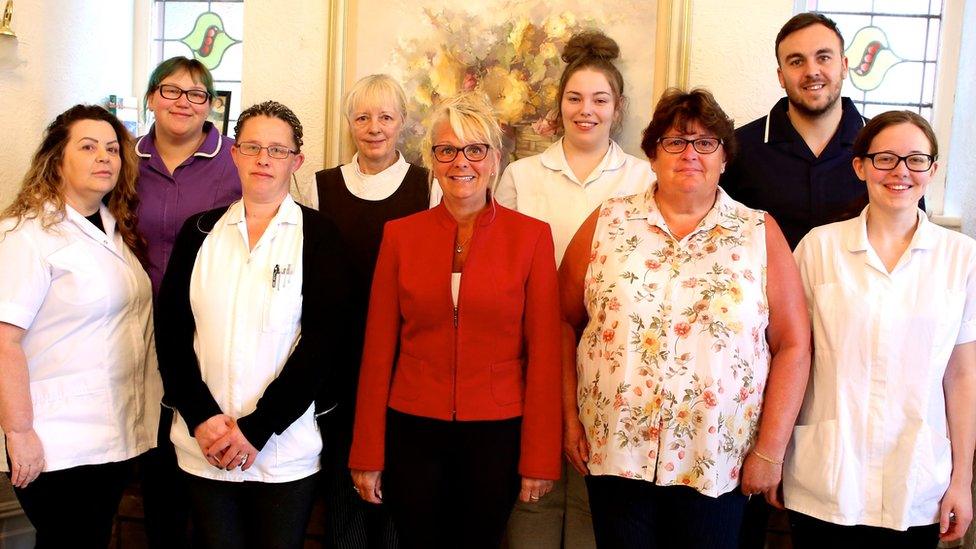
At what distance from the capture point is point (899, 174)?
1.90 m

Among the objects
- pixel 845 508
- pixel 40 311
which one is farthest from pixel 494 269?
pixel 40 311

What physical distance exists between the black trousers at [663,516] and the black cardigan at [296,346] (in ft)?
2.55

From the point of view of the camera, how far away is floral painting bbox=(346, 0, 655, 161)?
305 cm

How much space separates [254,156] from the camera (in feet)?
6.79

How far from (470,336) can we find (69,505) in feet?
3.91

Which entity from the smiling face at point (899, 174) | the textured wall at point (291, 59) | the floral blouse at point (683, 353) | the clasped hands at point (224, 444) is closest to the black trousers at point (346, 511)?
the clasped hands at point (224, 444)

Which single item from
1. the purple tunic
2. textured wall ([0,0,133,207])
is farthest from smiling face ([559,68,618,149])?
textured wall ([0,0,133,207])

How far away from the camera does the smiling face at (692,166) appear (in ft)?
6.23

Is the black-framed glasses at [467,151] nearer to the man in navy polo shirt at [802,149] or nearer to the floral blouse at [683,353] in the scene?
the floral blouse at [683,353]

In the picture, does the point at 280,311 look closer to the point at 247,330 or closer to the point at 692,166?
the point at 247,330

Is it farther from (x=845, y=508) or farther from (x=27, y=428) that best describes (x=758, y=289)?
(x=27, y=428)

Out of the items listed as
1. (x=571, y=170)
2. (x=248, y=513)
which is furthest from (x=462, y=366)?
(x=571, y=170)

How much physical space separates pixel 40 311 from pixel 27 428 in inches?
12.0

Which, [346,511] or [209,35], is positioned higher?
[209,35]
